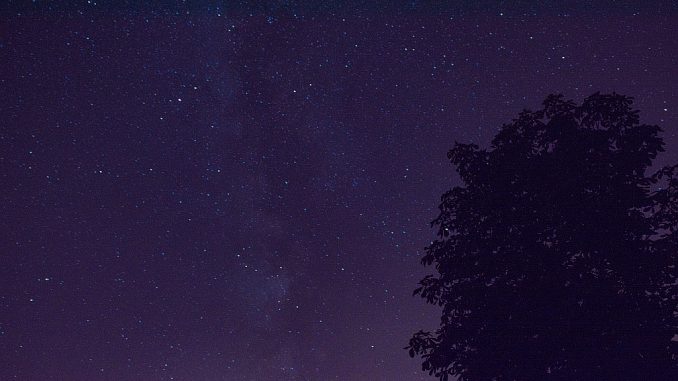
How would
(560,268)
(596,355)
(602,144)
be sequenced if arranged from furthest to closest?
(602,144)
(560,268)
(596,355)

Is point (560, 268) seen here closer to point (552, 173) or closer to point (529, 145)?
point (552, 173)

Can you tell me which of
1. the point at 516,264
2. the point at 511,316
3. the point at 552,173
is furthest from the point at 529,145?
the point at 511,316

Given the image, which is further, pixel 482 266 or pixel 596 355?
pixel 482 266

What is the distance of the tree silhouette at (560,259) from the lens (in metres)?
7.43

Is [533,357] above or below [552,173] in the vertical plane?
below

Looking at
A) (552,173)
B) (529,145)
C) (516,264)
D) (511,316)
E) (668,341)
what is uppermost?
(529,145)

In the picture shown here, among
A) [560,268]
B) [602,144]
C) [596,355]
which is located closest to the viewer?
[596,355]

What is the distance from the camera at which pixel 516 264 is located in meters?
7.93

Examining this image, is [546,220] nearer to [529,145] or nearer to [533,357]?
[529,145]

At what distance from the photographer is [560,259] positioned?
7957mm

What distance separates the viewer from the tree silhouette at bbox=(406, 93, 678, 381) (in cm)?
743

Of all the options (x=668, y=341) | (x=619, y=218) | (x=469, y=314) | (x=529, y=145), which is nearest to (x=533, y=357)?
(x=469, y=314)

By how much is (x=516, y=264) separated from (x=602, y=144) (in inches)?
101

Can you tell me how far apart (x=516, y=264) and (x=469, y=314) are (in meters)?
1.20
